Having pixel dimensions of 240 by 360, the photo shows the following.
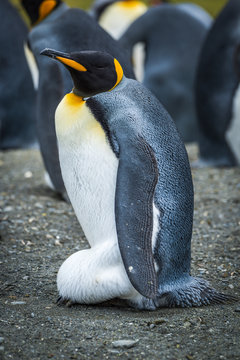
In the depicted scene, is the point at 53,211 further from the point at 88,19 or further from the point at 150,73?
the point at 150,73

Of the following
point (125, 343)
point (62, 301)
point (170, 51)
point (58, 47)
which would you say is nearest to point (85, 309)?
point (62, 301)

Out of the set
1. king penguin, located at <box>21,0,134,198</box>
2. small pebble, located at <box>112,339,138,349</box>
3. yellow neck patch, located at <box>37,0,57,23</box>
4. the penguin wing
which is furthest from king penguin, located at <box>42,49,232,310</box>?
yellow neck patch, located at <box>37,0,57,23</box>

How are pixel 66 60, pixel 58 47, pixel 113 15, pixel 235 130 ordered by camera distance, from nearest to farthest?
pixel 66 60, pixel 58 47, pixel 235 130, pixel 113 15

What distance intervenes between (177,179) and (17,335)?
2.91ft

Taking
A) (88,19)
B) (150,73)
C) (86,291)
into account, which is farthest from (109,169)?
(150,73)

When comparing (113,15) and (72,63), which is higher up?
(72,63)

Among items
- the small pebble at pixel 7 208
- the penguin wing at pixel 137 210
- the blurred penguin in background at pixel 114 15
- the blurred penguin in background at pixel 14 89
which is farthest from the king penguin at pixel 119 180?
the blurred penguin in background at pixel 114 15

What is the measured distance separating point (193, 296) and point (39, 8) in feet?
10.3

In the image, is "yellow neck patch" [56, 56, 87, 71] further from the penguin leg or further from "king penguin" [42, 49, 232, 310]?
the penguin leg

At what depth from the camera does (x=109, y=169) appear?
7.97 feet

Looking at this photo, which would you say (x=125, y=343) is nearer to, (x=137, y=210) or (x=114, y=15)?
(x=137, y=210)

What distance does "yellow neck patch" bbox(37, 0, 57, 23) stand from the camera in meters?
4.82

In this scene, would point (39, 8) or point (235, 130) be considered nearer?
point (39, 8)

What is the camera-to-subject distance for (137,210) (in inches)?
89.7
